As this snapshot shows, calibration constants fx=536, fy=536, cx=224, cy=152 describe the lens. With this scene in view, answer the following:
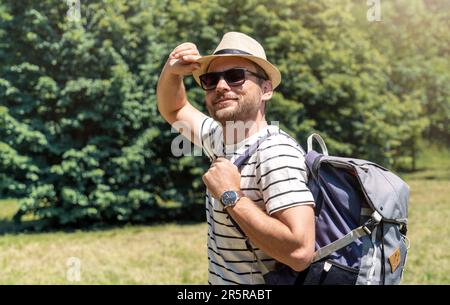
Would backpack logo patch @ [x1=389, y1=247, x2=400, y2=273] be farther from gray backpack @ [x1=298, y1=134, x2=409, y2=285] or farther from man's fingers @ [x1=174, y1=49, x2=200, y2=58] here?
man's fingers @ [x1=174, y1=49, x2=200, y2=58]

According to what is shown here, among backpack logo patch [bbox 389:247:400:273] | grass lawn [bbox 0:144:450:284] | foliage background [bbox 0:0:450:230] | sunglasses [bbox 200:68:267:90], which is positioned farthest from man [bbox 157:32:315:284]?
foliage background [bbox 0:0:450:230]

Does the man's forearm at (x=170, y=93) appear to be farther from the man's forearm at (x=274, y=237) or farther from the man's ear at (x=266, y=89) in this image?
the man's forearm at (x=274, y=237)

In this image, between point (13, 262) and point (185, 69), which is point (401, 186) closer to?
point (185, 69)

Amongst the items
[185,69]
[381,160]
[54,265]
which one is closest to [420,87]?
[381,160]

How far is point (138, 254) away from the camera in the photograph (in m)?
9.97

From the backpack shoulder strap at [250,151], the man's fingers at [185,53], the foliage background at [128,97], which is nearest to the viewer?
the backpack shoulder strap at [250,151]

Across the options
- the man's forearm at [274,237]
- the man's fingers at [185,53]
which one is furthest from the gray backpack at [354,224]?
the man's fingers at [185,53]

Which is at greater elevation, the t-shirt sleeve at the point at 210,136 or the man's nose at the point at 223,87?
the man's nose at the point at 223,87

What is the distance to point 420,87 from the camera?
88.4ft

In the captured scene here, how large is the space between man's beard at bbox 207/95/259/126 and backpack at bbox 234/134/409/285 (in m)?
0.35

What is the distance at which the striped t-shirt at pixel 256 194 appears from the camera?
196cm

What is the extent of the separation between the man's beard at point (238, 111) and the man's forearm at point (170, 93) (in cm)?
50

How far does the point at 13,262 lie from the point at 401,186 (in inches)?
340
